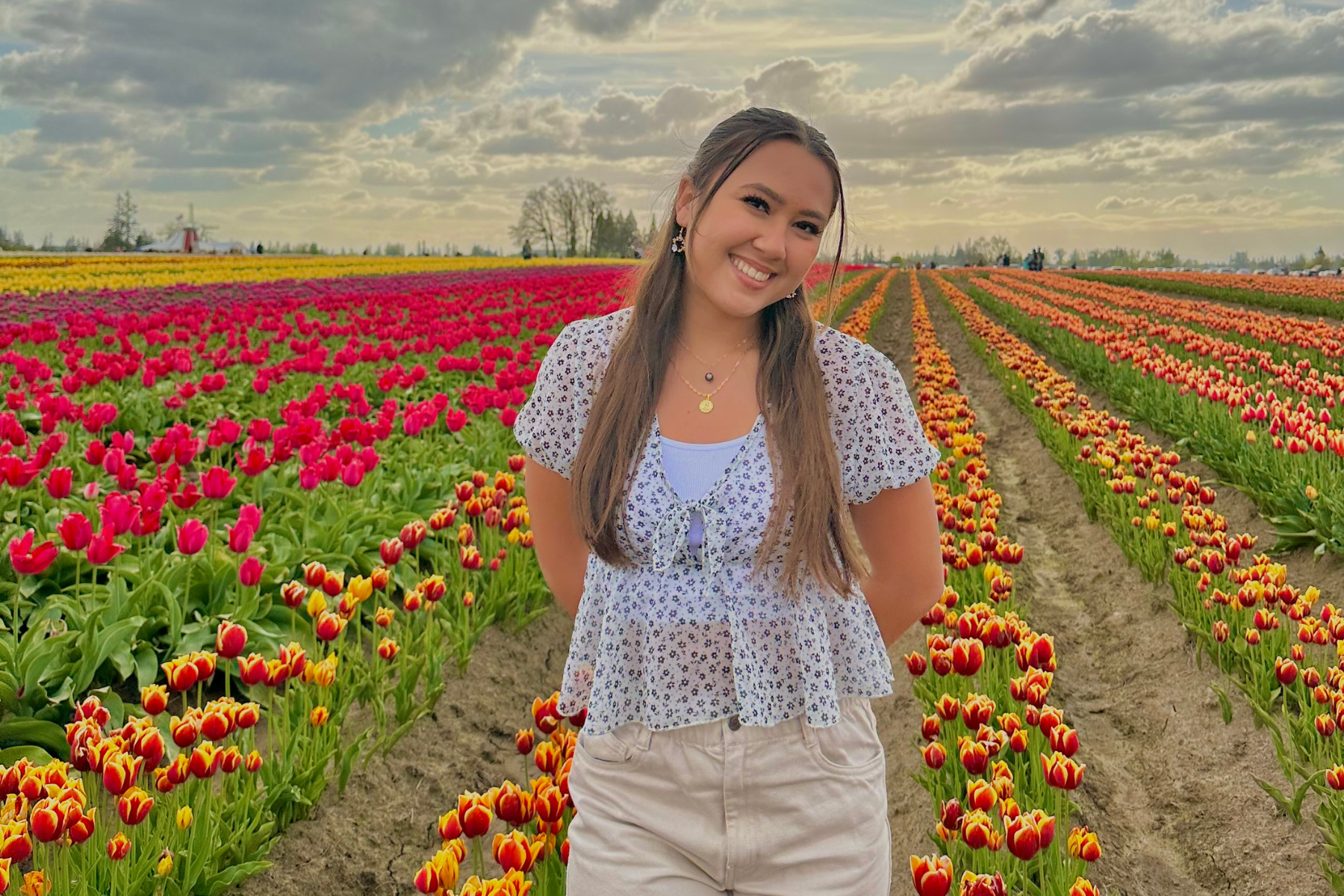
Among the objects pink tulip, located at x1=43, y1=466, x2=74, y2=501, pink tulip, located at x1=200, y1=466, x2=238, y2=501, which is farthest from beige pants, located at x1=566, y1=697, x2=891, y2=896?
pink tulip, located at x1=43, y1=466, x2=74, y2=501

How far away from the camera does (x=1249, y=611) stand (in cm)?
521

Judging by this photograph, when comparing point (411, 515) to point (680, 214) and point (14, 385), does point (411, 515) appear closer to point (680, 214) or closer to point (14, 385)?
point (680, 214)

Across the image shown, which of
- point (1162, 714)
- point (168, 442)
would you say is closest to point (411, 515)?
point (168, 442)

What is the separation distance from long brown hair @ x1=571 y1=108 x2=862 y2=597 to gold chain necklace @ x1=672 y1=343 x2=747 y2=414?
0.04 metres

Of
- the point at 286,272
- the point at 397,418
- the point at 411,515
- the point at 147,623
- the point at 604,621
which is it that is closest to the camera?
the point at 604,621

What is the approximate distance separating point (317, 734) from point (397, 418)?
5.35 m

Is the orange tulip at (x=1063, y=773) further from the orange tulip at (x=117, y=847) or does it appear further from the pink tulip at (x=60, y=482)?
the pink tulip at (x=60, y=482)

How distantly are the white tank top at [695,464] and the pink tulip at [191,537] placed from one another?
2.24 m

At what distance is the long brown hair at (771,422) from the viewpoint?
2236mm

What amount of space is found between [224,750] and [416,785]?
3.62 ft

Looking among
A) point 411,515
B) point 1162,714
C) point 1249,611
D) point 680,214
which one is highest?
point 680,214

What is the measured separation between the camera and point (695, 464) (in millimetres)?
2326

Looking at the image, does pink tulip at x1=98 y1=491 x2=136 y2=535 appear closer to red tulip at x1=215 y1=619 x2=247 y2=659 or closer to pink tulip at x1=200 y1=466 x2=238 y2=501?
pink tulip at x1=200 y1=466 x2=238 y2=501

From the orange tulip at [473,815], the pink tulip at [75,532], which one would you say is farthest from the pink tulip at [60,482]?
the orange tulip at [473,815]
